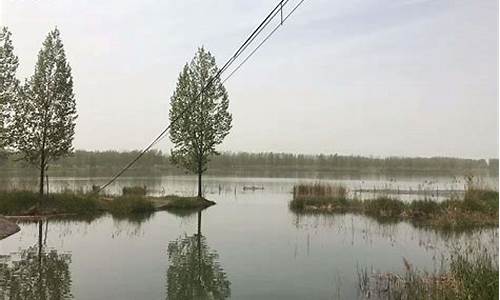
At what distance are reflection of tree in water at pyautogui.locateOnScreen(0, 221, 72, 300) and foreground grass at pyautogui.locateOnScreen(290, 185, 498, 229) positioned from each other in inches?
521

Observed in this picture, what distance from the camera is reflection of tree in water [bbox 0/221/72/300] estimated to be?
806 cm

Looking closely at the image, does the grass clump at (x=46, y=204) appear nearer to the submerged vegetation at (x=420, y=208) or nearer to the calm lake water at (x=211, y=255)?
the calm lake water at (x=211, y=255)

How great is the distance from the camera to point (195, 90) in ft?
84.9

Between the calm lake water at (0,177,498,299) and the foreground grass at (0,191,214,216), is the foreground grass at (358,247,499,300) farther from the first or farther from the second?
the foreground grass at (0,191,214,216)

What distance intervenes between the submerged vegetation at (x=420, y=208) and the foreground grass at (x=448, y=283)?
9831mm

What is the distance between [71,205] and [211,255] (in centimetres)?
974

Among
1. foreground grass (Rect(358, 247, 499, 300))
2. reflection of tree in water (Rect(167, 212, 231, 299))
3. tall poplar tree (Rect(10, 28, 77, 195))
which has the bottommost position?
reflection of tree in water (Rect(167, 212, 231, 299))

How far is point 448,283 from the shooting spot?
23.7ft

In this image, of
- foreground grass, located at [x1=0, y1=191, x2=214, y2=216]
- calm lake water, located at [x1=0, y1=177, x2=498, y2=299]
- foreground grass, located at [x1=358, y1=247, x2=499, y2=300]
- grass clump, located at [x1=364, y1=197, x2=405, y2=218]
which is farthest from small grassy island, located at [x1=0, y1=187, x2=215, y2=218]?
foreground grass, located at [x1=358, y1=247, x2=499, y2=300]

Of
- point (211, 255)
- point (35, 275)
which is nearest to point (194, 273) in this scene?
point (211, 255)

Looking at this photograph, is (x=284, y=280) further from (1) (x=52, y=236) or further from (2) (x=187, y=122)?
(2) (x=187, y=122)

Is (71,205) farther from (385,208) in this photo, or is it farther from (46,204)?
(385,208)

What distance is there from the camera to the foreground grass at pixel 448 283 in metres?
6.14

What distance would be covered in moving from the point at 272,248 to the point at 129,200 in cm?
983
